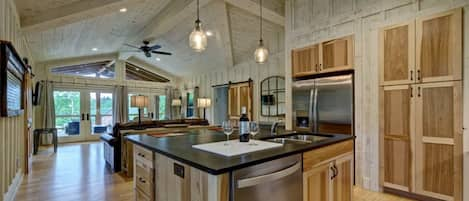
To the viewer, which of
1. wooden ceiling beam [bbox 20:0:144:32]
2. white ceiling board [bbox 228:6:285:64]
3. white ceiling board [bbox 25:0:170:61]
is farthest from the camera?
white ceiling board [bbox 228:6:285:64]

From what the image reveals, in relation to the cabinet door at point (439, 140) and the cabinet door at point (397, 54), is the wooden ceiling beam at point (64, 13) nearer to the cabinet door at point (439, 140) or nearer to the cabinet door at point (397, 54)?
the cabinet door at point (397, 54)

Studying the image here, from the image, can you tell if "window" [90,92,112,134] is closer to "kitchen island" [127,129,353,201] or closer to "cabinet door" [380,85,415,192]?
"kitchen island" [127,129,353,201]

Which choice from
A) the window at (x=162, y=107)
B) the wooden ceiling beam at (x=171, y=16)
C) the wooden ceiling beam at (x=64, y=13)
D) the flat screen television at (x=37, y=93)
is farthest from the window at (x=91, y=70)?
the wooden ceiling beam at (x=64, y=13)

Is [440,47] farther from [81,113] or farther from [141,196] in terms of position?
[81,113]

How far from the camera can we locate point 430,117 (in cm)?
300

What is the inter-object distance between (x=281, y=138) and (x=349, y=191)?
32.8 inches

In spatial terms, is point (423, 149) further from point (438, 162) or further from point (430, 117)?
point (430, 117)

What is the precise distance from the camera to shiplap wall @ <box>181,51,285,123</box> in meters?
6.77

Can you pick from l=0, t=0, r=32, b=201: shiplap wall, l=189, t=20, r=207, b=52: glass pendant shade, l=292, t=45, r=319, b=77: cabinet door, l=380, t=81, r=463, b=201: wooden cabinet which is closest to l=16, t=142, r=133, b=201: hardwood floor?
l=0, t=0, r=32, b=201: shiplap wall

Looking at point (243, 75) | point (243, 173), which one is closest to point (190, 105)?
point (243, 75)

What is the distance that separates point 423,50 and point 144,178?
3.42 metres

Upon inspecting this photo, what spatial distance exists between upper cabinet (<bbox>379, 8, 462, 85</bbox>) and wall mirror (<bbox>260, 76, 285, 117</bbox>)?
3301 mm

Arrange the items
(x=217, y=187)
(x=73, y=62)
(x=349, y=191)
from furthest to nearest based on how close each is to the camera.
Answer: (x=73, y=62) → (x=349, y=191) → (x=217, y=187)

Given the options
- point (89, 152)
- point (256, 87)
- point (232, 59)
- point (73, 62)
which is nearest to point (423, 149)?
point (256, 87)
